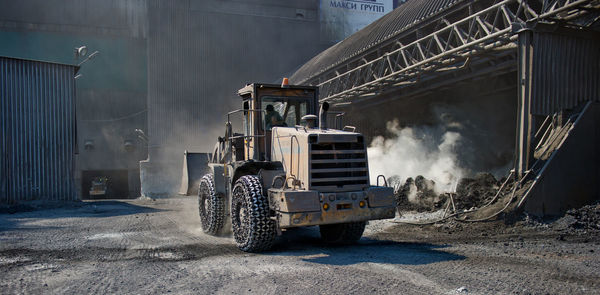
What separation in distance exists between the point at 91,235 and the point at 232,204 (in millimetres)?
3479

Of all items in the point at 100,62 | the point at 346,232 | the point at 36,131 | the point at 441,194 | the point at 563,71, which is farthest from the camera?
the point at 100,62

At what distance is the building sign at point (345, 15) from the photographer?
118ft

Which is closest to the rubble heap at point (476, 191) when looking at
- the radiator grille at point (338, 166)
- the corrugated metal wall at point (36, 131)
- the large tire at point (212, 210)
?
the radiator grille at point (338, 166)

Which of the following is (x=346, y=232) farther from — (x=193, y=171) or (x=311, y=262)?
(x=193, y=171)

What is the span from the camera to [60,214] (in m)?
13.2

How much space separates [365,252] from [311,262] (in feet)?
3.53

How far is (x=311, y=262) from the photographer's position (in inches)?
248

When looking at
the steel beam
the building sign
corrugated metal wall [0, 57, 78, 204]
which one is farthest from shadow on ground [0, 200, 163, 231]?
the building sign

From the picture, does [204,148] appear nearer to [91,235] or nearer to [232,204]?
[91,235]

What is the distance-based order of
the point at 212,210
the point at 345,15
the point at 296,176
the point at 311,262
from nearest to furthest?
the point at 311,262, the point at 296,176, the point at 212,210, the point at 345,15

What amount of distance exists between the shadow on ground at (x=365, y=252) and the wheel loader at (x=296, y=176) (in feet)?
1.24

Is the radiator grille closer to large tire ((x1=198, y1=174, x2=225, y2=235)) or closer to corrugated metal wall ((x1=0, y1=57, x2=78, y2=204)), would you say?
large tire ((x1=198, y1=174, x2=225, y2=235))

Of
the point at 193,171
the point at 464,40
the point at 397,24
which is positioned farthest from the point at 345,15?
the point at 193,171

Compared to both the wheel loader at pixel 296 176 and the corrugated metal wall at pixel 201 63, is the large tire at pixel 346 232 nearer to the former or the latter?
the wheel loader at pixel 296 176
